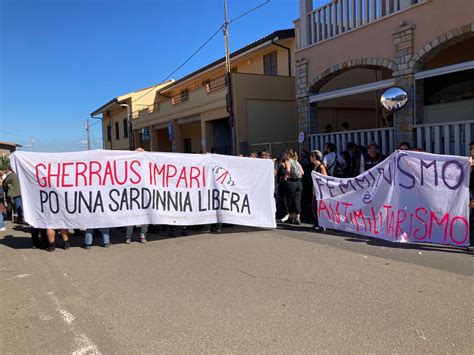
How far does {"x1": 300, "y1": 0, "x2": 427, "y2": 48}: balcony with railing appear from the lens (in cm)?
1095

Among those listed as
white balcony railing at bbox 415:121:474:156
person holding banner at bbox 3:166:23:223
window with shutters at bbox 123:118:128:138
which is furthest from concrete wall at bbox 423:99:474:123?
window with shutters at bbox 123:118:128:138

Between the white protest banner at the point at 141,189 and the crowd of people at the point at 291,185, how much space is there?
0.36 meters

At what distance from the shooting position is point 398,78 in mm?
10805

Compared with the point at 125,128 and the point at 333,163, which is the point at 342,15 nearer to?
the point at 333,163

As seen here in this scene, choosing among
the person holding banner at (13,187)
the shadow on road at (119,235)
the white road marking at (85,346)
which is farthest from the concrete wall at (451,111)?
the person holding banner at (13,187)

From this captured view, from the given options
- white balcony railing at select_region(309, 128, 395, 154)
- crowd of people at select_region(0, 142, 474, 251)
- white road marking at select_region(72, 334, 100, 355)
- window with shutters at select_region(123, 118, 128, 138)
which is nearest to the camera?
white road marking at select_region(72, 334, 100, 355)

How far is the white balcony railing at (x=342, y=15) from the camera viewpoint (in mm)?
10961

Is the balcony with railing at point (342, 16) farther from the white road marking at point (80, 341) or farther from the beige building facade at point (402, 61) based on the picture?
the white road marking at point (80, 341)

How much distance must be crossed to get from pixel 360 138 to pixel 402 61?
2.39 m

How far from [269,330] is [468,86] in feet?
37.1

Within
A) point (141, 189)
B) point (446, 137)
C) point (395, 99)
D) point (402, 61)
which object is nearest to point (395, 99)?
point (395, 99)

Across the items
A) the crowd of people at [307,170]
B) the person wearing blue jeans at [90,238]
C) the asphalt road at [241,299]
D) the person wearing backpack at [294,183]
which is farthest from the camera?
the person wearing backpack at [294,183]

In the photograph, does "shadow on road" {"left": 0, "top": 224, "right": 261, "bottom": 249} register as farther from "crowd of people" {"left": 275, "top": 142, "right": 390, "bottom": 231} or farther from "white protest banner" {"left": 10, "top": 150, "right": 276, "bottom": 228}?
"crowd of people" {"left": 275, "top": 142, "right": 390, "bottom": 231}

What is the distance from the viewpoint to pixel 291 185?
31.3 ft
